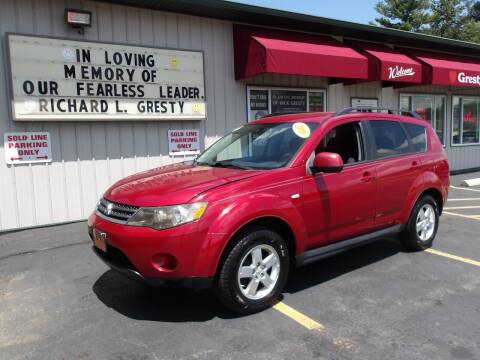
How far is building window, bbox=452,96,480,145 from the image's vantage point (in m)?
14.6

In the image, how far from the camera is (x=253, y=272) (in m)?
3.84

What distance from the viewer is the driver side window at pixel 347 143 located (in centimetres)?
468

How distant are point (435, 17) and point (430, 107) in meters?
35.0

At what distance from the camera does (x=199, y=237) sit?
3.50 meters

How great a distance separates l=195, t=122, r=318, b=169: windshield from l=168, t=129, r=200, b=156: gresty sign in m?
3.78

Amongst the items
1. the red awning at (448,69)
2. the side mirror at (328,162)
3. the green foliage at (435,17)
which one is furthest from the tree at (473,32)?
the side mirror at (328,162)

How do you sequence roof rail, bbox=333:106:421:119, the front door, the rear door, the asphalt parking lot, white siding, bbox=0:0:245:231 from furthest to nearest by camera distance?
white siding, bbox=0:0:245:231
the rear door
roof rail, bbox=333:106:421:119
the front door
the asphalt parking lot

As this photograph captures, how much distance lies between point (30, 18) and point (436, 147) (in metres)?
6.61

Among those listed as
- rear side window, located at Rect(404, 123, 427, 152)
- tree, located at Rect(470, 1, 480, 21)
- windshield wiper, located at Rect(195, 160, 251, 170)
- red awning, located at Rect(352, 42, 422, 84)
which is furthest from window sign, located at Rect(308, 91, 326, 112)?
tree, located at Rect(470, 1, 480, 21)

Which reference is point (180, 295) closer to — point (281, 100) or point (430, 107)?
point (281, 100)

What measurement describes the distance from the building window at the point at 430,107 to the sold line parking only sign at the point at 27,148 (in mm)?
9980

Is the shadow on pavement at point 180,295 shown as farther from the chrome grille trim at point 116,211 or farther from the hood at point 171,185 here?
the hood at point 171,185

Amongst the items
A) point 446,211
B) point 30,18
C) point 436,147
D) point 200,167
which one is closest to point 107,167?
point 30,18

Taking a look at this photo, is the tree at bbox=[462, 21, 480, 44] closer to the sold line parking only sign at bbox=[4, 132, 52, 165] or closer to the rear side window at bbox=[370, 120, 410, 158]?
the rear side window at bbox=[370, 120, 410, 158]
